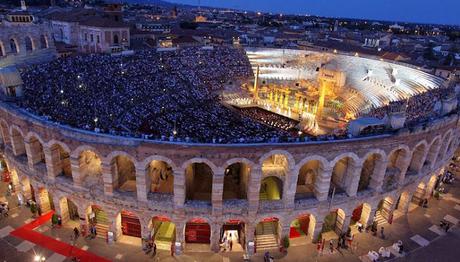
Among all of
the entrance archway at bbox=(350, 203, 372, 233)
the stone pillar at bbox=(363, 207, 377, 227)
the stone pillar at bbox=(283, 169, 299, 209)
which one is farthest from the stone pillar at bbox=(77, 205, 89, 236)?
the stone pillar at bbox=(363, 207, 377, 227)

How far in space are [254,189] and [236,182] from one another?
19.3ft

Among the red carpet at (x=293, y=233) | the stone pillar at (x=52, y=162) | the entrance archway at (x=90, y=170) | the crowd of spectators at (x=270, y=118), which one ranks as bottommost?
the red carpet at (x=293, y=233)

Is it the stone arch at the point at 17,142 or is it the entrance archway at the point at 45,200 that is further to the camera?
the entrance archway at the point at 45,200

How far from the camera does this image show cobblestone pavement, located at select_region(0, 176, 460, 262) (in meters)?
25.8

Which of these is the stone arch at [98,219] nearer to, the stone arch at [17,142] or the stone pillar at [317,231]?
the stone arch at [17,142]

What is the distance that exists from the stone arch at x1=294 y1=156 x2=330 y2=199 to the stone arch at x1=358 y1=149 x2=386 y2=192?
3658mm

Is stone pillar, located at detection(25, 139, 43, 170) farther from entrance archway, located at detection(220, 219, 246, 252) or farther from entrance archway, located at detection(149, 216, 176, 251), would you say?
entrance archway, located at detection(220, 219, 246, 252)

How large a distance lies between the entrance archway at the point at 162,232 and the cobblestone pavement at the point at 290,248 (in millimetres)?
917

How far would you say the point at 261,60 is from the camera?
2931 inches

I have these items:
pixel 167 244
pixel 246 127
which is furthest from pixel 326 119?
pixel 167 244

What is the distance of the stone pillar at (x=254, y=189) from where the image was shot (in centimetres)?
2434

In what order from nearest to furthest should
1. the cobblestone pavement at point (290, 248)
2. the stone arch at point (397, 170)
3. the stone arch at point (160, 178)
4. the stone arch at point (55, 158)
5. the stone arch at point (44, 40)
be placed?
the stone arch at point (55, 158) → the cobblestone pavement at point (290, 248) → the stone arch at point (160, 178) → the stone arch at point (397, 170) → the stone arch at point (44, 40)

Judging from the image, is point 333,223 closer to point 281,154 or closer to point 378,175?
point 378,175

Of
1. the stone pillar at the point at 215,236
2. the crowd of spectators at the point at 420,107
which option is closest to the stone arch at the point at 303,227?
the stone pillar at the point at 215,236
